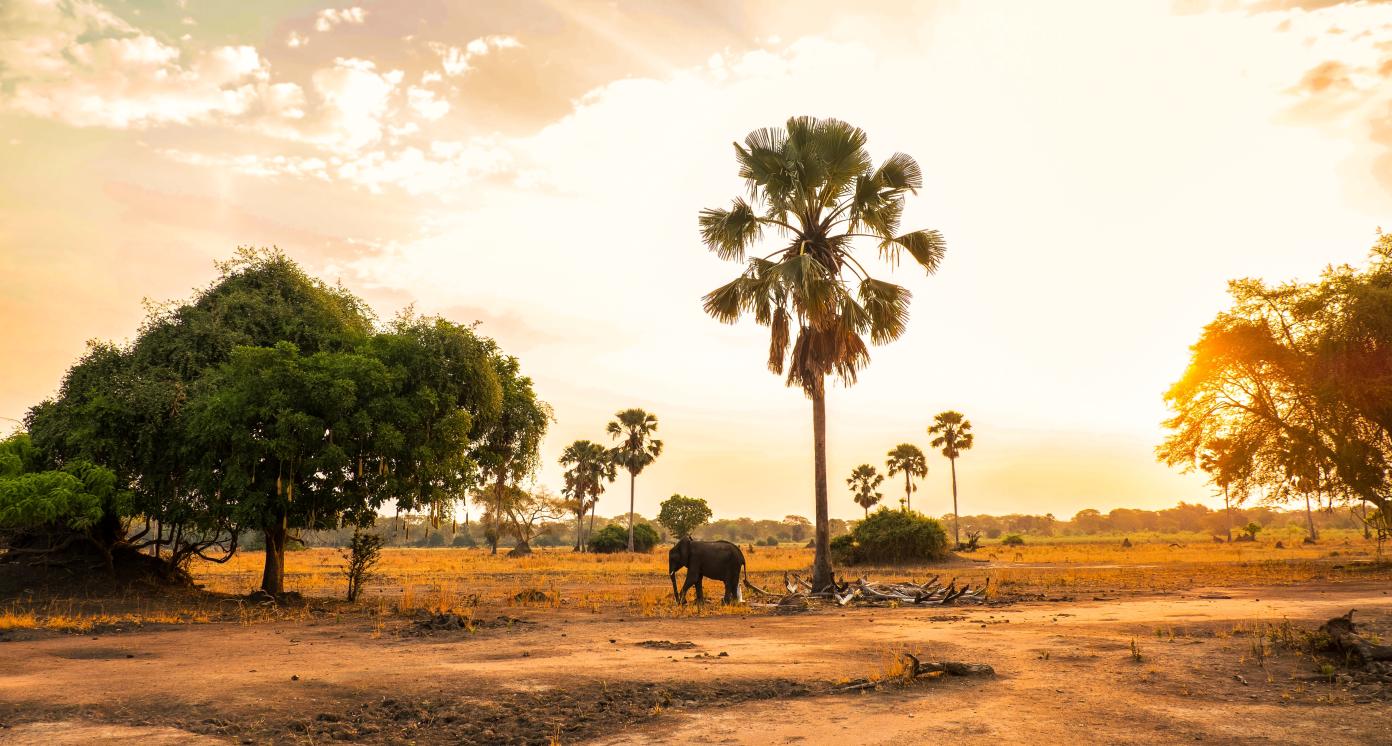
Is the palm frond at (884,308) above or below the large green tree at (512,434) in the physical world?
above

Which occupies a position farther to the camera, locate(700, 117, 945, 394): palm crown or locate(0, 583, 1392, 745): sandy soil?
locate(700, 117, 945, 394): palm crown

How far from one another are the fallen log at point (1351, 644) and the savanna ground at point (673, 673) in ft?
1.73

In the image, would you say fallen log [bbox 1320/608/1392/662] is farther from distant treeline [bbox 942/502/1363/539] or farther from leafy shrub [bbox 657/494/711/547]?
distant treeline [bbox 942/502/1363/539]

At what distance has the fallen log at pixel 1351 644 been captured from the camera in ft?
35.3

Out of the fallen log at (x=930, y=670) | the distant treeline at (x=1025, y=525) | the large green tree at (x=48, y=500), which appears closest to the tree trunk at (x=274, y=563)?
the large green tree at (x=48, y=500)

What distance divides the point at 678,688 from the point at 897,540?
125ft

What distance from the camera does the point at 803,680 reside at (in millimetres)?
10859

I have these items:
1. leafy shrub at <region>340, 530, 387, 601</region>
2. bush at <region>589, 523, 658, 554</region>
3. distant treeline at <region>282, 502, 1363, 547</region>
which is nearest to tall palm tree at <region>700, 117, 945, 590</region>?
leafy shrub at <region>340, 530, 387, 601</region>

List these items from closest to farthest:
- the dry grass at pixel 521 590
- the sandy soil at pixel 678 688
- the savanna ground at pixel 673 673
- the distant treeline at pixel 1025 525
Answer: the sandy soil at pixel 678 688 < the savanna ground at pixel 673 673 < the dry grass at pixel 521 590 < the distant treeline at pixel 1025 525

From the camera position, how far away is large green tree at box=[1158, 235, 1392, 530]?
96.3 ft

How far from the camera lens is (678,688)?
34.0ft

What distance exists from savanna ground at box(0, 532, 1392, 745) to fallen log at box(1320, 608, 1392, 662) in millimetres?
527

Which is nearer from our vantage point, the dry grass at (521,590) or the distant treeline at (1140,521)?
the dry grass at (521,590)

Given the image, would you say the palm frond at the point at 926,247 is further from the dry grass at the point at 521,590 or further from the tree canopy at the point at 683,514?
the tree canopy at the point at 683,514
